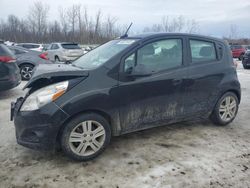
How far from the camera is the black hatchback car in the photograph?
117 inches

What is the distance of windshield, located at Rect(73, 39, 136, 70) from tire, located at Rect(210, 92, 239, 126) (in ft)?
6.51

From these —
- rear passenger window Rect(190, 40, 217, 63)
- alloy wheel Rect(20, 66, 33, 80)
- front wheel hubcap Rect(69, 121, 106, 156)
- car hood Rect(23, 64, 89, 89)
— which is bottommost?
front wheel hubcap Rect(69, 121, 106, 156)

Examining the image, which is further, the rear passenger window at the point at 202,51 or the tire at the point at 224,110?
the tire at the point at 224,110

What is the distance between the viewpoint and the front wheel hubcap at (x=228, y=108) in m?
4.40

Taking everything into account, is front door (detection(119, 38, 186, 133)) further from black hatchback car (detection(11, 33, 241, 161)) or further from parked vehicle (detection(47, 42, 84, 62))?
parked vehicle (detection(47, 42, 84, 62))

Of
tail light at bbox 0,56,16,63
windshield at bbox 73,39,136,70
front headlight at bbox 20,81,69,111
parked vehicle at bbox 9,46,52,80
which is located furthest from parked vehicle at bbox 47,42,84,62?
front headlight at bbox 20,81,69,111

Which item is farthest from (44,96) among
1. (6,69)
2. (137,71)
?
(6,69)

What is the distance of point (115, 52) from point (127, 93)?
61 cm

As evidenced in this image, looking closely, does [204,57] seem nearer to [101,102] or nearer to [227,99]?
[227,99]

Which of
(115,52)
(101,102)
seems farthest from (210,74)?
(101,102)

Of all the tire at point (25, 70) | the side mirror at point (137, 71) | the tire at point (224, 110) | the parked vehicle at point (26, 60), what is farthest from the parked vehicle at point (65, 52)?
the side mirror at point (137, 71)

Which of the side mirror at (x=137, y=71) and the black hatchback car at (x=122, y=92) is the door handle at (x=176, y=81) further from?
the side mirror at (x=137, y=71)

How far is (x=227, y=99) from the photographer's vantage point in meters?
4.40

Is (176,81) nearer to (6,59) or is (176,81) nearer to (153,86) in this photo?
(153,86)
